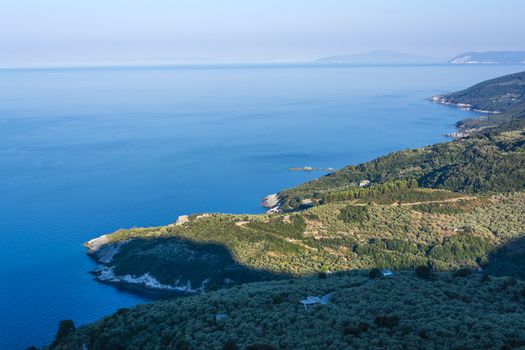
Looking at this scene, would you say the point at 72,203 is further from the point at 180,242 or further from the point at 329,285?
the point at 329,285

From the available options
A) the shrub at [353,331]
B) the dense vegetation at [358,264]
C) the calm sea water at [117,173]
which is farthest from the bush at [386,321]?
the calm sea water at [117,173]

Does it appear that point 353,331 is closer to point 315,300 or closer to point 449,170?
point 315,300

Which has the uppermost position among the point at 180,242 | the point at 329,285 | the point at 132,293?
the point at 329,285

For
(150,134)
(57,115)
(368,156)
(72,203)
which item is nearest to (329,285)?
(72,203)

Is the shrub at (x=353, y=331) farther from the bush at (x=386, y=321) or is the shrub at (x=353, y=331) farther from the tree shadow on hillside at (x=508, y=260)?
the tree shadow on hillside at (x=508, y=260)

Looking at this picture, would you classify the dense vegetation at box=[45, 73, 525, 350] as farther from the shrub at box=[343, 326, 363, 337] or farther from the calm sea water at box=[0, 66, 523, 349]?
the calm sea water at box=[0, 66, 523, 349]

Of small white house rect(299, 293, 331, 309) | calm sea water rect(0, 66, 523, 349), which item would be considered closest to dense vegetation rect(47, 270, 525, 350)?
small white house rect(299, 293, 331, 309)
